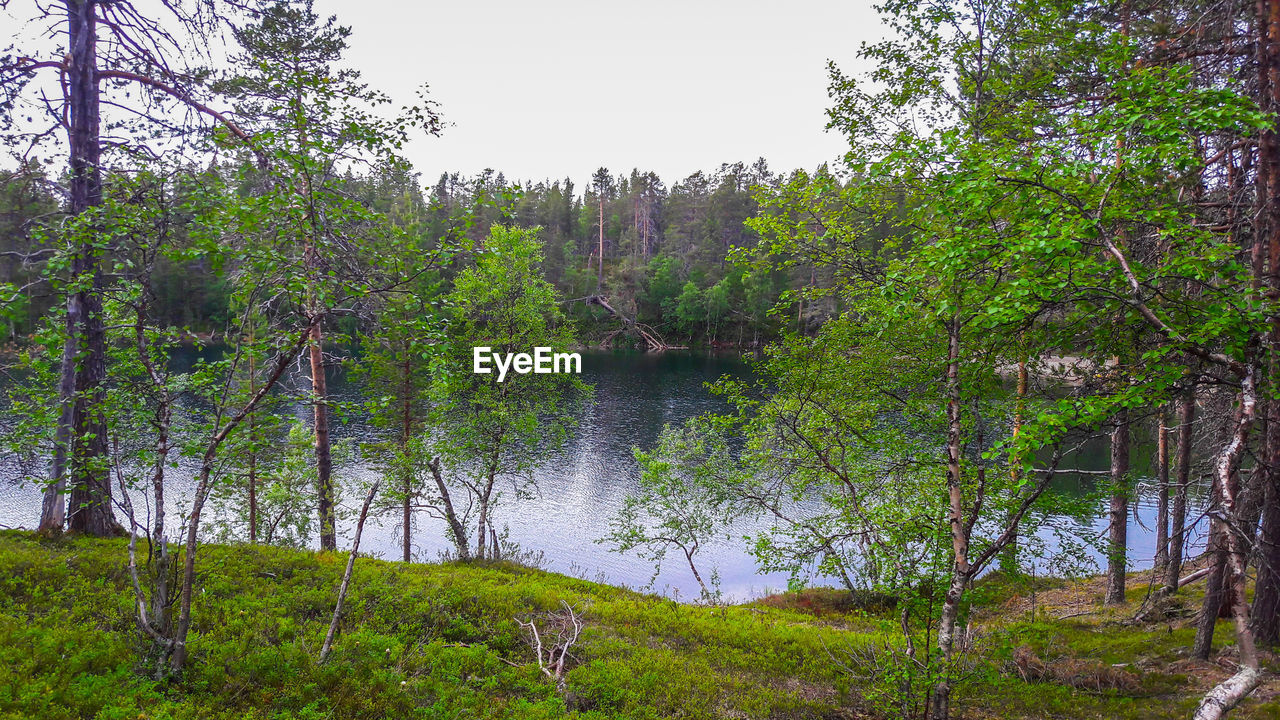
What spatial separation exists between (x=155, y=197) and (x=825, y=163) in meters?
7.36

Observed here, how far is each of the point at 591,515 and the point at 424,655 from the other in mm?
16929

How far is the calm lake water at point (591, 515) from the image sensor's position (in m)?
19.9

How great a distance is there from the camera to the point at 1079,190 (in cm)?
588

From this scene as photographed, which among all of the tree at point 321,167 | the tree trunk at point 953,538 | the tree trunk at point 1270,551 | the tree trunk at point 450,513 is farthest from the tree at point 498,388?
the tree trunk at point 1270,551

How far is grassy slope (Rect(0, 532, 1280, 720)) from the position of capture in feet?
19.0

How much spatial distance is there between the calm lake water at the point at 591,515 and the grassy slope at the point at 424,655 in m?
5.49

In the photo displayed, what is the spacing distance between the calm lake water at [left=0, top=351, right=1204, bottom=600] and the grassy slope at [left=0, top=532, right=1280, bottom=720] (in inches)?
216

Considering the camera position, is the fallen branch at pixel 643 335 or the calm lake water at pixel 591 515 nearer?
the calm lake water at pixel 591 515

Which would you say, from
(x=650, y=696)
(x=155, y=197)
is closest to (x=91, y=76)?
(x=155, y=197)

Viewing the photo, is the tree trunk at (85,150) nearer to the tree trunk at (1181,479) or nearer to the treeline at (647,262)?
the tree trunk at (1181,479)

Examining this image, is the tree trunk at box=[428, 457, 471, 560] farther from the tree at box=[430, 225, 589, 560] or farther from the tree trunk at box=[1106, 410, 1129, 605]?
the tree trunk at box=[1106, 410, 1129, 605]

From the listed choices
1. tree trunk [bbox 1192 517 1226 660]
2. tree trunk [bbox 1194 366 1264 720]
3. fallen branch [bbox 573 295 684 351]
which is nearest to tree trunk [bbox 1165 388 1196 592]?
tree trunk [bbox 1192 517 1226 660]

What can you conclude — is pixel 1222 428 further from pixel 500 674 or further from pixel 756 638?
pixel 500 674

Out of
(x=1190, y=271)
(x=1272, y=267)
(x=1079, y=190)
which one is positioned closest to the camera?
(x=1190, y=271)
